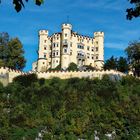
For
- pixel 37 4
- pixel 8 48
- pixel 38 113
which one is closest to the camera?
pixel 37 4

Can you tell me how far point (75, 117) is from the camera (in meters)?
49.0

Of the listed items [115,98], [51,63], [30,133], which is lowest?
[30,133]

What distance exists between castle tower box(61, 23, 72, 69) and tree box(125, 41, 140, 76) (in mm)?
12953

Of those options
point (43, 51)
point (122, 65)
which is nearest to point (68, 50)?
point (43, 51)

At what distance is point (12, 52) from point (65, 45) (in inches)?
620

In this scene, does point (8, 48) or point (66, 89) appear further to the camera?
point (8, 48)

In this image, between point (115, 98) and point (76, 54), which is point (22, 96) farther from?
point (76, 54)

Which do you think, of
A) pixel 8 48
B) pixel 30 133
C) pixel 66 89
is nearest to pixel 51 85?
pixel 66 89

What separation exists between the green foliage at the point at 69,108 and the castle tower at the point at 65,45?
2459 centimetres

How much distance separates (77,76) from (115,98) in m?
7.11

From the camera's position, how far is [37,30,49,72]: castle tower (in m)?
84.6

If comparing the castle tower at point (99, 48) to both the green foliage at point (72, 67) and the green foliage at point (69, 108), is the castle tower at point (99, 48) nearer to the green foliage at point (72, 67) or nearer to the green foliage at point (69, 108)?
the green foliage at point (72, 67)

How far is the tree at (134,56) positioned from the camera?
6900 cm

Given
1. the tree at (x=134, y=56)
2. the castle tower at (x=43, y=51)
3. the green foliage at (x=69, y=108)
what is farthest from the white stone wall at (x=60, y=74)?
the castle tower at (x=43, y=51)
